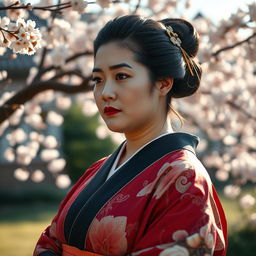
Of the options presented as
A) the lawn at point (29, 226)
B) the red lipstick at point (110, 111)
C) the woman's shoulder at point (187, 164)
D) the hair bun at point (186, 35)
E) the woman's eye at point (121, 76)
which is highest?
the hair bun at point (186, 35)

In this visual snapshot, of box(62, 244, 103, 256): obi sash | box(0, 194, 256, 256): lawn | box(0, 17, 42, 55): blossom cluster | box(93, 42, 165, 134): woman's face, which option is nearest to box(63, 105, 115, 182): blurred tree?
box(0, 194, 256, 256): lawn

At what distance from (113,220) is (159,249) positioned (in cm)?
23

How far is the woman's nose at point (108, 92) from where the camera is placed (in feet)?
7.70

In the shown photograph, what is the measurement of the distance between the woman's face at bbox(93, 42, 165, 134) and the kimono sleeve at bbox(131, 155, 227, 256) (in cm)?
27

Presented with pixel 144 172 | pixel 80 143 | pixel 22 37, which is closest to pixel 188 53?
pixel 144 172

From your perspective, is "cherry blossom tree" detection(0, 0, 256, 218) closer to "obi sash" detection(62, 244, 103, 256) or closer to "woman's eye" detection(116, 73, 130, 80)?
"woman's eye" detection(116, 73, 130, 80)

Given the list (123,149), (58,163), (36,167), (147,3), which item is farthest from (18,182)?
(123,149)

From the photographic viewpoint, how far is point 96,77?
2.45m

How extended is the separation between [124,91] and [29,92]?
1.80m

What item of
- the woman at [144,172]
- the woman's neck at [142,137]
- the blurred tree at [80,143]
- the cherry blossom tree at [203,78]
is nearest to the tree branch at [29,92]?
the cherry blossom tree at [203,78]

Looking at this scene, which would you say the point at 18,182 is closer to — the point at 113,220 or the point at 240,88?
Answer: the point at 240,88

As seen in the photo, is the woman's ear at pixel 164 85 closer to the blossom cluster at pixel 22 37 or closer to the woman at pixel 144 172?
the woman at pixel 144 172

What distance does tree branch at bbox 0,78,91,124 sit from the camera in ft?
12.3

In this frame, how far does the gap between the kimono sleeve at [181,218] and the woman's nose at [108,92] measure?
38 cm
